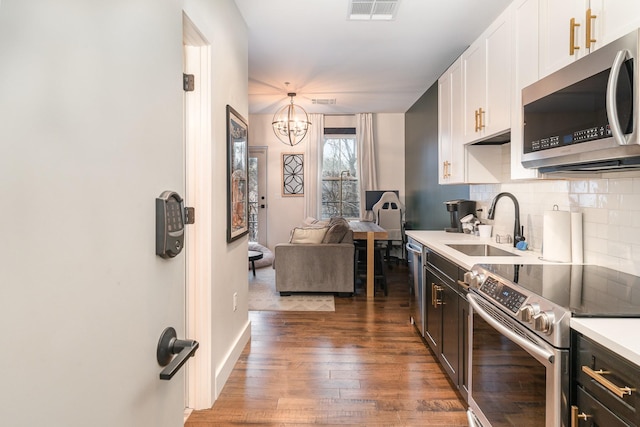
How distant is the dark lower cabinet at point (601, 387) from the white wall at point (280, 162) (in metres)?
5.96

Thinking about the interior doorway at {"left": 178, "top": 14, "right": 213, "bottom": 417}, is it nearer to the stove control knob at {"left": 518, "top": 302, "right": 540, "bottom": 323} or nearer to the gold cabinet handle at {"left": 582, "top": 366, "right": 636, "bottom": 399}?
the stove control knob at {"left": 518, "top": 302, "right": 540, "bottom": 323}

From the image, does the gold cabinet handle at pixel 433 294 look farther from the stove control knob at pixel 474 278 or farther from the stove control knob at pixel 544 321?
the stove control knob at pixel 544 321

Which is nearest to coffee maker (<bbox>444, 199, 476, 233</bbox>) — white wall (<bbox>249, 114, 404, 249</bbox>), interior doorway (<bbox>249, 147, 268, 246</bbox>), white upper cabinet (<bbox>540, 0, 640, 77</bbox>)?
white upper cabinet (<bbox>540, 0, 640, 77</bbox>)

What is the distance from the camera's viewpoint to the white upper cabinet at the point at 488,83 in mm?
2336

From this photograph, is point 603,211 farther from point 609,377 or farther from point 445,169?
point 445,169

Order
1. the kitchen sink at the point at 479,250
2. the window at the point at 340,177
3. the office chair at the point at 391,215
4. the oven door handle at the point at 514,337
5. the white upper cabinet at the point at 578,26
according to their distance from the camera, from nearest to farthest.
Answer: the oven door handle at the point at 514,337, the white upper cabinet at the point at 578,26, the kitchen sink at the point at 479,250, the office chair at the point at 391,215, the window at the point at 340,177

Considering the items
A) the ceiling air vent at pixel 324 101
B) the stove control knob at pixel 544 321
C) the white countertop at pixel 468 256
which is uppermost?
the ceiling air vent at pixel 324 101

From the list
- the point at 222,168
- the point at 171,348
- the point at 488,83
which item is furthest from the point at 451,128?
the point at 171,348

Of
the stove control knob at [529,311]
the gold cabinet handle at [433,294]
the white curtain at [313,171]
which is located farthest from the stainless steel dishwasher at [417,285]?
the white curtain at [313,171]

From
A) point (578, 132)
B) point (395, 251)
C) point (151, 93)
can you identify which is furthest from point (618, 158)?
point (395, 251)

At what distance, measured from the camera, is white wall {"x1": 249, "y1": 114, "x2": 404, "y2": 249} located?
7.00m

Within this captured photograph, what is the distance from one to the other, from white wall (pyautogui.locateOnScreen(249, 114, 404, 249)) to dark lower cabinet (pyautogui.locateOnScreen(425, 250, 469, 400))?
14.3 feet

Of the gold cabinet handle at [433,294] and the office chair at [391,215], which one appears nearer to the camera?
the gold cabinet handle at [433,294]

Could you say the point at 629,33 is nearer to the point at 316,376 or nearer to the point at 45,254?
the point at 45,254
